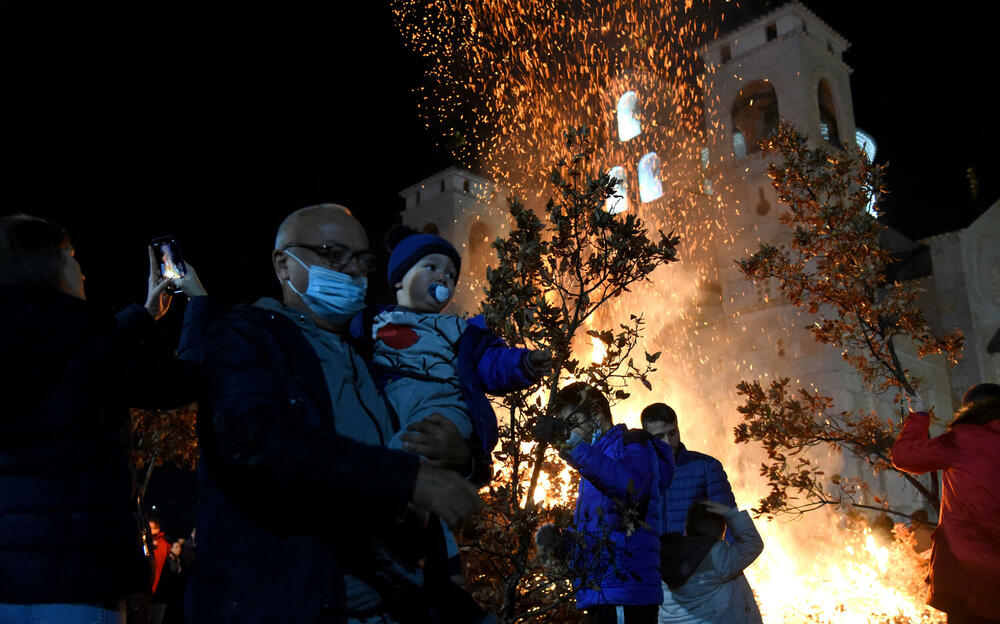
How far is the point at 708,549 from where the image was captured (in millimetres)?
4637

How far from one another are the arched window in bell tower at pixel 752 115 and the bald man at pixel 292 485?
26418mm

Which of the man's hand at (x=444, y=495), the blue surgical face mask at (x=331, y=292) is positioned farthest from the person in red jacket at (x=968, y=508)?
the blue surgical face mask at (x=331, y=292)

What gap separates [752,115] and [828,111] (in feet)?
8.98

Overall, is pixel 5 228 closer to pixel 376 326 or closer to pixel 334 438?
pixel 376 326

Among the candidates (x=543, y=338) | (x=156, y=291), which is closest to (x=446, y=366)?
(x=156, y=291)

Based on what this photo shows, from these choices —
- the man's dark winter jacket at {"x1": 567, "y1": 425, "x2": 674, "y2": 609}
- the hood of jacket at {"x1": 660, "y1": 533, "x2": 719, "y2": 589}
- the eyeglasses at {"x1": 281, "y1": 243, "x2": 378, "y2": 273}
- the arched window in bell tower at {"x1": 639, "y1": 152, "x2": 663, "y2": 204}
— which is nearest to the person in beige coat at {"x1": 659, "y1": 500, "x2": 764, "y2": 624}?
the hood of jacket at {"x1": 660, "y1": 533, "x2": 719, "y2": 589}

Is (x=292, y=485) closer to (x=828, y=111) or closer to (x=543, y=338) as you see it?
(x=543, y=338)

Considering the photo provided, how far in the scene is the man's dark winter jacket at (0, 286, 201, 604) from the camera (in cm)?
229

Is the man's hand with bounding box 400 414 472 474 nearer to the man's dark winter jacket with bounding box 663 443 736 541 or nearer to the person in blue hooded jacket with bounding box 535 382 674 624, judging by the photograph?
the person in blue hooded jacket with bounding box 535 382 674 624

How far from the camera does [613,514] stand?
13.8 ft

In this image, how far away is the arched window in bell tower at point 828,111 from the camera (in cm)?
2584

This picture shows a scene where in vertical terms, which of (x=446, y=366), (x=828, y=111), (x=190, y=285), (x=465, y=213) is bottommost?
(x=446, y=366)

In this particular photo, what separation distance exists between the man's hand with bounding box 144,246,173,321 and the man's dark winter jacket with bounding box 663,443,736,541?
3.42 meters

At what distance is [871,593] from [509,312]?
564 inches
